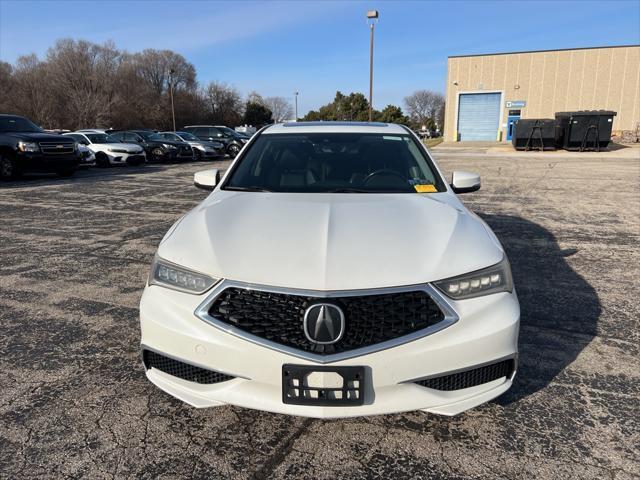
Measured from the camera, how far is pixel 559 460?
2.21 metres

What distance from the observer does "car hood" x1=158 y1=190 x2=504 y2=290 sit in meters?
2.12

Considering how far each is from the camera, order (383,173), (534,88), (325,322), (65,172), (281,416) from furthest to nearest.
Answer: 1. (534,88)
2. (65,172)
3. (383,173)
4. (281,416)
5. (325,322)

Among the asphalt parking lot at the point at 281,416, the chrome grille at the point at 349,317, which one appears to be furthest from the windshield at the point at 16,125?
the chrome grille at the point at 349,317

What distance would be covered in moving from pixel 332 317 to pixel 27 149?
13.8 meters

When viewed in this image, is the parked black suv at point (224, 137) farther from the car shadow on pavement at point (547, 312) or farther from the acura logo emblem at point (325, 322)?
the acura logo emblem at point (325, 322)

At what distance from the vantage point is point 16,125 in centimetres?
1352

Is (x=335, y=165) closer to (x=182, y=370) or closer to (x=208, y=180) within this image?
(x=208, y=180)

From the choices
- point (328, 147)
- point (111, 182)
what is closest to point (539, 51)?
point (111, 182)

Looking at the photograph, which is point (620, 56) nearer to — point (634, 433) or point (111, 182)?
point (111, 182)

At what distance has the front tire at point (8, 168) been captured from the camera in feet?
42.9

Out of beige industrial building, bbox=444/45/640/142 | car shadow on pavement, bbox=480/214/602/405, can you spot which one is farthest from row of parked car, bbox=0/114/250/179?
beige industrial building, bbox=444/45/640/142

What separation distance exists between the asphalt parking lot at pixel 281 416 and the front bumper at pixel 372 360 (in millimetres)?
304

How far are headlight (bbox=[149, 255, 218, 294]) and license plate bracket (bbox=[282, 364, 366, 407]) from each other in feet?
1.82

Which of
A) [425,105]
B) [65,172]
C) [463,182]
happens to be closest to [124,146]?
[65,172]
